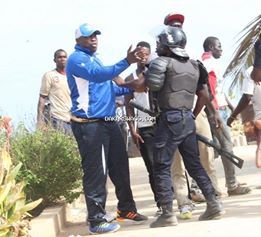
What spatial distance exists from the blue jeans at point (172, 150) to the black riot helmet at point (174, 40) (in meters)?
0.53

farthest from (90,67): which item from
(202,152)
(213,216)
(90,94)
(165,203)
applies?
(202,152)

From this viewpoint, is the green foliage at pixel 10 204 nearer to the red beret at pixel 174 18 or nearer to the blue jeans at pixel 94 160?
the blue jeans at pixel 94 160

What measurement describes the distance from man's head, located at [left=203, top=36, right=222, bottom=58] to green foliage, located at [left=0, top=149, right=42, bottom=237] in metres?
3.59

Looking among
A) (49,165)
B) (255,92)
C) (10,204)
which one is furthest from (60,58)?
(10,204)

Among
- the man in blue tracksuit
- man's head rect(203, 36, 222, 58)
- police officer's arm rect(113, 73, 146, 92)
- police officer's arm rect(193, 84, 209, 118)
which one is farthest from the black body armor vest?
man's head rect(203, 36, 222, 58)

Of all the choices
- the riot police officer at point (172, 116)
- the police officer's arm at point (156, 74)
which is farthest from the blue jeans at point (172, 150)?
the police officer's arm at point (156, 74)

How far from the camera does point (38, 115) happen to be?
8.82m

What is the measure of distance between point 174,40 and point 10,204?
7.01ft

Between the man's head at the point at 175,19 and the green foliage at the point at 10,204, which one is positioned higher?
the man's head at the point at 175,19

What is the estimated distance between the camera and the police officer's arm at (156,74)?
574 centimetres

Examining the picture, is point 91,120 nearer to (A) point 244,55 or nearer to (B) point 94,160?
(B) point 94,160

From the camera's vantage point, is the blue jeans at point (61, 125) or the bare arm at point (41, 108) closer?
the blue jeans at point (61, 125)

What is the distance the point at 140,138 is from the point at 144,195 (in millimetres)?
2444

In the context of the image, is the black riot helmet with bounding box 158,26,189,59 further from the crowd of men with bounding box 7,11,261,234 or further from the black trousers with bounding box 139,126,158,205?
the black trousers with bounding box 139,126,158,205
